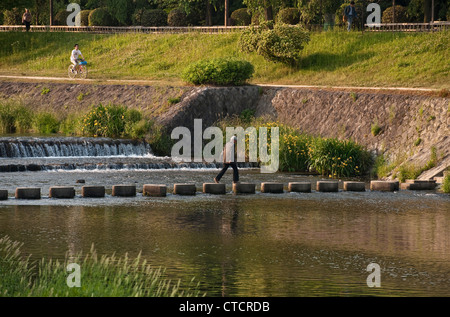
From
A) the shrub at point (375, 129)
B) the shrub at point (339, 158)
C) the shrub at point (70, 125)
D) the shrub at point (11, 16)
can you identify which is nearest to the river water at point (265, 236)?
the shrub at point (339, 158)

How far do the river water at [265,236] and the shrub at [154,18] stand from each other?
39653 millimetres

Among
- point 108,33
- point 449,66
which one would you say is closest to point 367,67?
point 449,66

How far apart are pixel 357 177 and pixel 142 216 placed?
1292cm

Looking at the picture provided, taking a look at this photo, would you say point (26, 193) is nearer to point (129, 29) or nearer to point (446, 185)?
point (446, 185)

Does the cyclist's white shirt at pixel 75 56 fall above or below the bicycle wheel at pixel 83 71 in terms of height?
above

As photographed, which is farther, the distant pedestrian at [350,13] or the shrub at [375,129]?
the distant pedestrian at [350,13]

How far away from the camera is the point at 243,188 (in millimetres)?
27531

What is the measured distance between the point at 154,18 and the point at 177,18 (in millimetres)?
2142

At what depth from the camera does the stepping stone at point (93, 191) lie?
25984 millimetres

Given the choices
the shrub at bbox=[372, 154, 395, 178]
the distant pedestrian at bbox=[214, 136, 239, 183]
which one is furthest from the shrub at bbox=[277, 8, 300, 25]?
the distant pedestrian at bbox=[214, 136, 239, 183]

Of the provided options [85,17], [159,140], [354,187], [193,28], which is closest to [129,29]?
[193,28]

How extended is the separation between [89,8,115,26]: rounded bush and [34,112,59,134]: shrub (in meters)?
26.6

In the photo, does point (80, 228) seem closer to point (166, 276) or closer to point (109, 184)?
point (166, 276)

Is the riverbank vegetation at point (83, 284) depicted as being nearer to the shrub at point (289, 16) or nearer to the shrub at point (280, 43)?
the shrub at point (280, 43)
